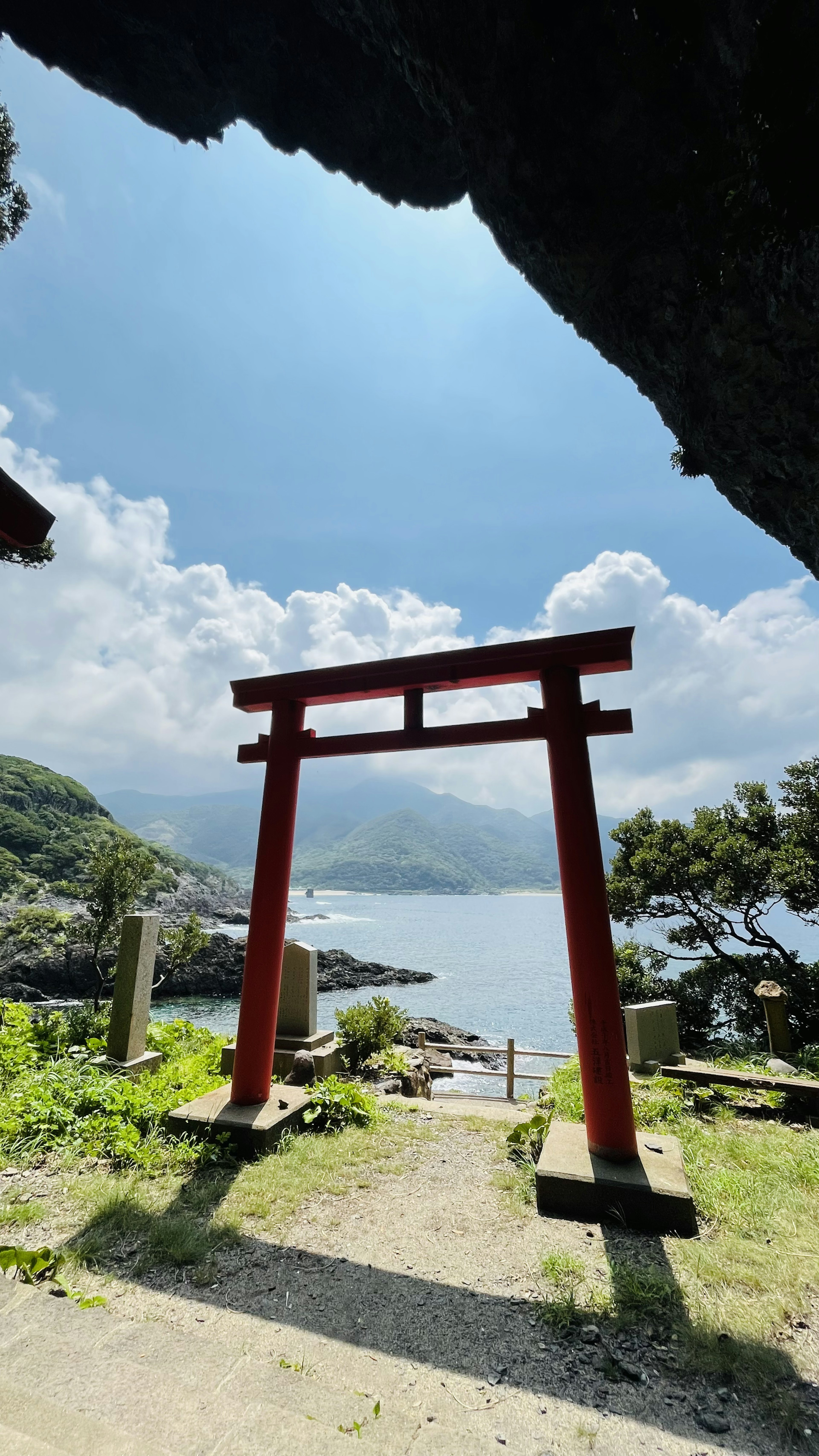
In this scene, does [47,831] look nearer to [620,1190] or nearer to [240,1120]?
[240,1120]

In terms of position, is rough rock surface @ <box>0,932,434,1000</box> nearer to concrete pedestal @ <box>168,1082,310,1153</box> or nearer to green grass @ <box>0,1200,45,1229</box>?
concrete pedestal @ <box>168,1082,310,1153</box>

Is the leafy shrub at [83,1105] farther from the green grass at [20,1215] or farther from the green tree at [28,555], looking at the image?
the green tree at [28,555]

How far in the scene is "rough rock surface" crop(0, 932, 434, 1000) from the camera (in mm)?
24688

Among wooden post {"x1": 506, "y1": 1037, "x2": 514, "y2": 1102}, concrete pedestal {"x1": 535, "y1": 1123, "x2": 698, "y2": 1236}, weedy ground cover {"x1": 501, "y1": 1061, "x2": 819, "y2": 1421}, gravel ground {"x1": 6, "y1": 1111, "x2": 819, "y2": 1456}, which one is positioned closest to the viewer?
gravel ground {"x1": 6, "y1": 1111, "x2": 819, "y2": 1456}

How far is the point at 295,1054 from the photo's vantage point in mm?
7180

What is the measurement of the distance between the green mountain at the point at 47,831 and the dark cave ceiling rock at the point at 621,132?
29.3 metres

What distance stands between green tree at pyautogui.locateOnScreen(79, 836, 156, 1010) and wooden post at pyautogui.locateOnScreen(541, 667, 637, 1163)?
10695 mm

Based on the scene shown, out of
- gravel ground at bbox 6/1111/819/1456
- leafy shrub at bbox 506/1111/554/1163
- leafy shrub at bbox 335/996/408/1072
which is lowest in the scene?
gravel ground at bbox 6/1111/819/1456

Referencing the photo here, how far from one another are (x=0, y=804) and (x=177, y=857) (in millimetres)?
28584

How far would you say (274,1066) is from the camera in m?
7.25

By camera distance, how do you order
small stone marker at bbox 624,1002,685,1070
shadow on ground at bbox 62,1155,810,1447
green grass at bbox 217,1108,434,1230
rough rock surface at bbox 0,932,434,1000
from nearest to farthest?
shadow on ground at bbox 62,1155,810,1447, green grass at bbox 217,1108,434,1230, small stone marker at bbox 624,1002,685,1070, rough rock surface at bbox 0,932,434,1000

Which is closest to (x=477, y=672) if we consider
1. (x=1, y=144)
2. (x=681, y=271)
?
(x=681, y=271)

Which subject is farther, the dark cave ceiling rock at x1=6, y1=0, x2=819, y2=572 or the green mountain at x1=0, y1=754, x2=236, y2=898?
the green mountain at x1=0, y1=754, x2=236, y2=898

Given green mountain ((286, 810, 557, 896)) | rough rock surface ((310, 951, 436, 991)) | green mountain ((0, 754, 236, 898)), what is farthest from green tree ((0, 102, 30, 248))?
green mountain ((286, 810, 557, 896))
